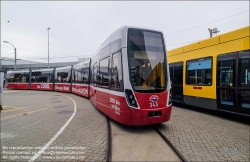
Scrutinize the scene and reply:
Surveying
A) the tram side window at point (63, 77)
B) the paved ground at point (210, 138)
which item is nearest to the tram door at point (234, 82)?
the paved ground at point (210, 138)

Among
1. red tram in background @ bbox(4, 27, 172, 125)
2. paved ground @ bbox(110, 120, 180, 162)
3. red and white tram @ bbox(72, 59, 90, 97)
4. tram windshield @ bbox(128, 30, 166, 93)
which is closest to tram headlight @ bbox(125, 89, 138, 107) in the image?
red tram in background @ bbox(4, 27, 172, 125)

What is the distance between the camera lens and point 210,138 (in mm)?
4961

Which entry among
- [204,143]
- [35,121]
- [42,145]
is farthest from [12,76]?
[204,143]

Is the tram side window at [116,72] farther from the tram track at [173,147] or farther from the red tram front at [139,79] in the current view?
the tram track at [173,147]

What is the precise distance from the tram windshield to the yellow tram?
10.7 ft

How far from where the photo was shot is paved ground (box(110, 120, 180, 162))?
3779 mm

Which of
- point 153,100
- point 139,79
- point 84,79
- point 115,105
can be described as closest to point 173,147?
point 153,100

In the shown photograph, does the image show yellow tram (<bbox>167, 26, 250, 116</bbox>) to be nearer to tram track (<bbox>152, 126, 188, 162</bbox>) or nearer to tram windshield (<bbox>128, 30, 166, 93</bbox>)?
tram windshield (<bbox>128, 30, 166, 93</bbox>)

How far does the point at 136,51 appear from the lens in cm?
564

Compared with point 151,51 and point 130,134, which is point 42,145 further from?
point 151,51

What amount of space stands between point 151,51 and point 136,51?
0.58 metres

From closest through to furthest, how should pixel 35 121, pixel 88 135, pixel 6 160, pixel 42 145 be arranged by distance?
1. pixel 6 160
2. pixel 42 145
3. pixel 88 135
4. pixel 35 121

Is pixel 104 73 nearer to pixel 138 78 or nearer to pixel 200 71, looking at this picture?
pixel 138 78

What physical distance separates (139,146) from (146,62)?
2.73 metres
